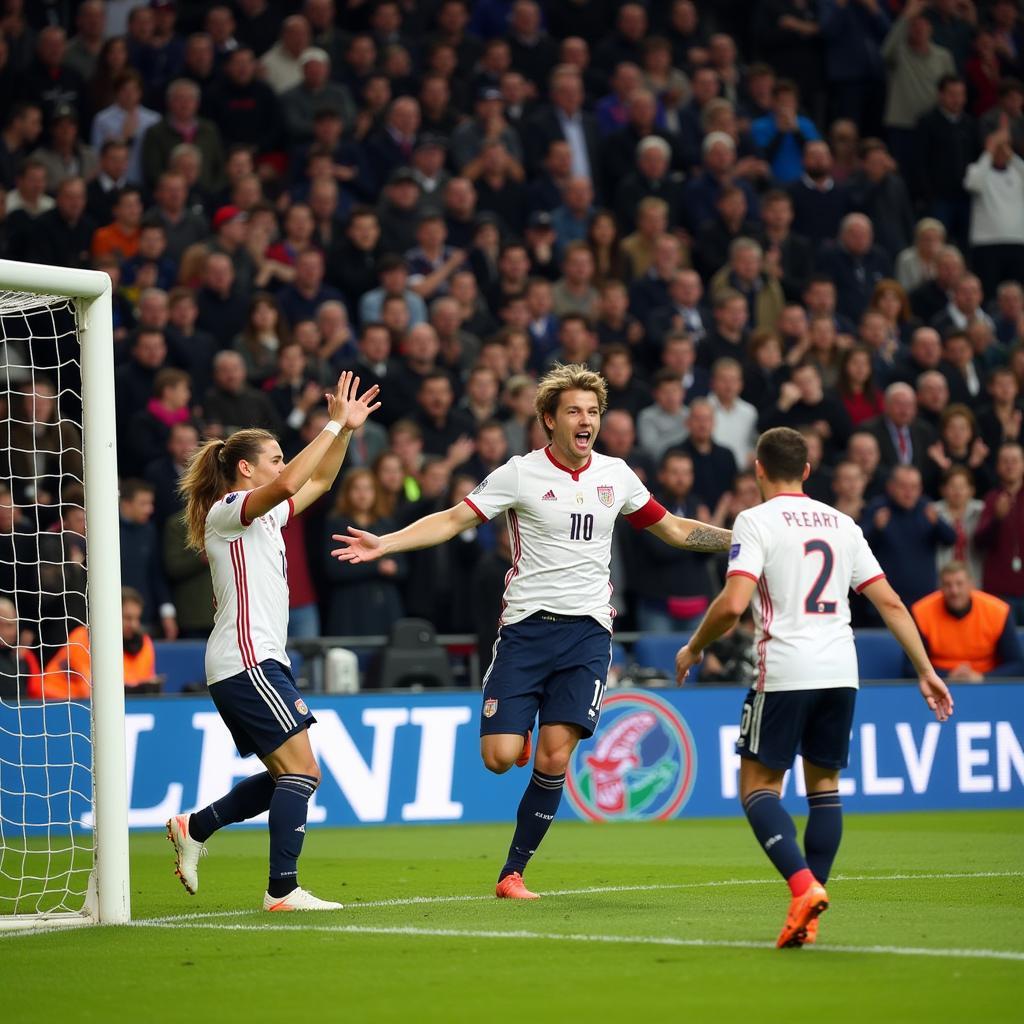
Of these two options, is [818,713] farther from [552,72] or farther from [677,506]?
[552,72]

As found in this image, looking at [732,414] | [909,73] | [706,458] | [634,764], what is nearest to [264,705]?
[634,764]

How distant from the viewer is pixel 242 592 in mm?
8594

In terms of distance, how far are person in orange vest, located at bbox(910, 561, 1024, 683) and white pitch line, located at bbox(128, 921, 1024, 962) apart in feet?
31.4

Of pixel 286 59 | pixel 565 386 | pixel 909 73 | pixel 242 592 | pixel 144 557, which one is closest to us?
pixel 242 592

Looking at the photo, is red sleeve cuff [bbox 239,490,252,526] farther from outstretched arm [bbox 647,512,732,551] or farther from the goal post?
outstretched arm [bbox 647,512,732,551]

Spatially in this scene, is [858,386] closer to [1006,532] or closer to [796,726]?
[1006,532]

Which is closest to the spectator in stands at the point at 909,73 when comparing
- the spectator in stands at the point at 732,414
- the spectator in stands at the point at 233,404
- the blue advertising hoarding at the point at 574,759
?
the spectator in stands at the point at 732,414

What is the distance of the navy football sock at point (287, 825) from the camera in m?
8.45

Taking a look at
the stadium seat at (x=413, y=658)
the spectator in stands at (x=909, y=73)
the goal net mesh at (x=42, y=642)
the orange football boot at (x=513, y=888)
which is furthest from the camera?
the spectator in stands at (x=909, y=73)

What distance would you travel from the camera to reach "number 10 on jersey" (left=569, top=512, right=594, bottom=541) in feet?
30.0

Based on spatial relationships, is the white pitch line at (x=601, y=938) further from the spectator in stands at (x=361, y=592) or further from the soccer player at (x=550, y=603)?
the spectator in stands at (x=361, y=592)

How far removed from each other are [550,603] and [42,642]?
213 inches

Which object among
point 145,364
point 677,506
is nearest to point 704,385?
point 677,506

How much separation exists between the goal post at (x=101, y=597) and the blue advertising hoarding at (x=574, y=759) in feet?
16.4
